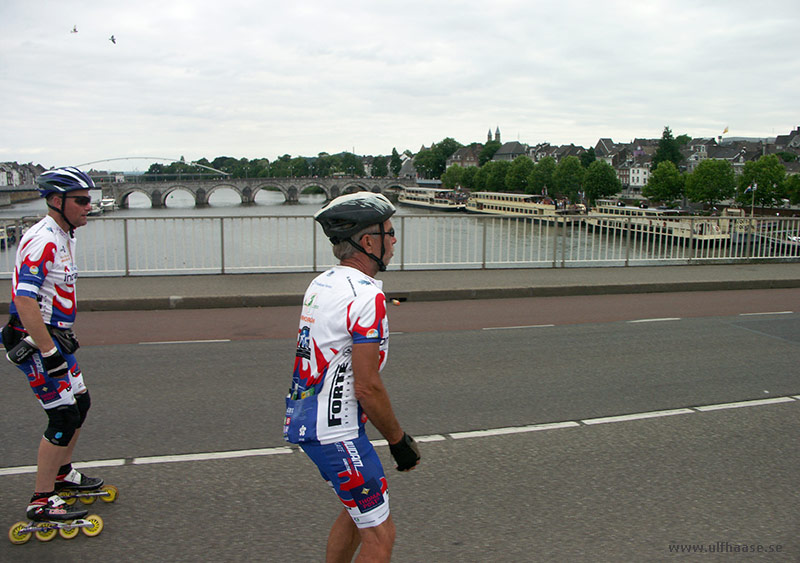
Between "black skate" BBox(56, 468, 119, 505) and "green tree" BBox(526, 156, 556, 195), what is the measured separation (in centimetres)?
11926

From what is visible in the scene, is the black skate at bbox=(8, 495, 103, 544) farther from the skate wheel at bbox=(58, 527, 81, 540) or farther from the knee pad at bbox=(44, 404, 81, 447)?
the knee pad at bbox=(44, 404, 81, 447)

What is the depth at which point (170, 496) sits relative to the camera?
162 inches

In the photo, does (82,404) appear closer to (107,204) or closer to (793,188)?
(107,204)

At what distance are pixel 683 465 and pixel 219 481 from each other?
314cm

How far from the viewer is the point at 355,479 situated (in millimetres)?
2561

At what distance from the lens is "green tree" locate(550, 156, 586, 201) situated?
111 metres

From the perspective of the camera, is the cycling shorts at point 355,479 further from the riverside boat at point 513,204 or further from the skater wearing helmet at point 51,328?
the riverside boat at point 513,204

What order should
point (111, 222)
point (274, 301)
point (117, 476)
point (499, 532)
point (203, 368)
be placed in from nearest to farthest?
point (499, 532) → point (117, 476) → point (203, 368) → point (274, 301) → point (111, 222)

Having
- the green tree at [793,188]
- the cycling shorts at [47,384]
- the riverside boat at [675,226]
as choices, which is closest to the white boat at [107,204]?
the riverside boat at [675,226]

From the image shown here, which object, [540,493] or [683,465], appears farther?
[683,465]

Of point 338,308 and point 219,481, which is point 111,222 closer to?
point 219,481

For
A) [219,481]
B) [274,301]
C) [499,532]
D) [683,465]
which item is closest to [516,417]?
[683,465]

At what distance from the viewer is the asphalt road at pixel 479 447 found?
144 inches

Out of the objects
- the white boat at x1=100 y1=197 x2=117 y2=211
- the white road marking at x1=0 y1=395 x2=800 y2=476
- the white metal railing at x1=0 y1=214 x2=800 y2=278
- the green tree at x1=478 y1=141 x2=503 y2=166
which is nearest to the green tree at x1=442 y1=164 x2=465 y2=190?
the green tree at x1=478 y1=141 x2=503 y2=166
